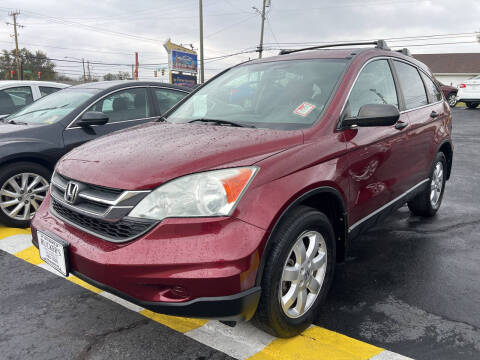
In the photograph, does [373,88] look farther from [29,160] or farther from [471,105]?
[471,105]

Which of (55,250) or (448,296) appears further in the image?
(448,296)

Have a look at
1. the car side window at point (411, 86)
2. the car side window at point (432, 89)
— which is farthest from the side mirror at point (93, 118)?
A: the car side window at point (432, 89)

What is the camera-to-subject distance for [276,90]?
9.98 ft

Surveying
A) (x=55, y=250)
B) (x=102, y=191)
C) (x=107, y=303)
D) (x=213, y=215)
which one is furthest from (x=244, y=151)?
(x=107, y=303)

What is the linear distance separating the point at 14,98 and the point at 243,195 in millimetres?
6475

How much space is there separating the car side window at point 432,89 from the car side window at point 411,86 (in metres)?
0.17

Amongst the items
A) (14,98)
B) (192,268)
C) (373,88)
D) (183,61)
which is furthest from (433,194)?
(183,61)

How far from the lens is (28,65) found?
73.1 m

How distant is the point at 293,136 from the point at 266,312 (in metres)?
1.02

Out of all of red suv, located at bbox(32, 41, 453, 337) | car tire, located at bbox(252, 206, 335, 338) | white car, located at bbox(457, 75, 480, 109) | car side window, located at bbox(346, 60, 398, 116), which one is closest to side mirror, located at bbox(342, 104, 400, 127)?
red suv, located at bbox(32, 41, 453, 337)

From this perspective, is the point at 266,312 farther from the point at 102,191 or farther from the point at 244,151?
the point at 102,191

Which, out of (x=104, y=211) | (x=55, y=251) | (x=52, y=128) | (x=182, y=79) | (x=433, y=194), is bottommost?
(x=433, y=194)

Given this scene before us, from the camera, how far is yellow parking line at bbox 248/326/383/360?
89.0 inches

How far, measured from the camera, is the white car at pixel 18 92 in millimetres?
6773
